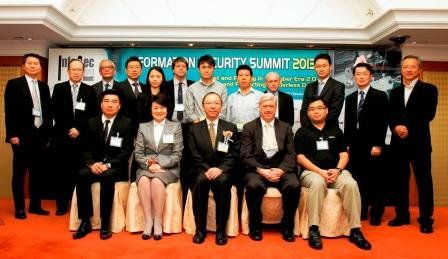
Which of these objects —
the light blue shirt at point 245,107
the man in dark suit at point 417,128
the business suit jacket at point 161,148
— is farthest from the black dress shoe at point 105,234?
the man in dark suit at point 417,128

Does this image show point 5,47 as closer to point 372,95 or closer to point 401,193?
point 372,95

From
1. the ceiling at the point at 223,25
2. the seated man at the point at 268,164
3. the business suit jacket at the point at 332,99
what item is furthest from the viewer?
the ceiling at the point at 223,25

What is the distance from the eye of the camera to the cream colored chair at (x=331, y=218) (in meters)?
3.29

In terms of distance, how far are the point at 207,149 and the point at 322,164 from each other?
1.10 meters

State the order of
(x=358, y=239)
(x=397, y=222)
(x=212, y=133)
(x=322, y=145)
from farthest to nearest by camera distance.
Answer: (x=397, y=222)
(x=212, y=133)
(x=322, y=145)
(x=358, y=239)

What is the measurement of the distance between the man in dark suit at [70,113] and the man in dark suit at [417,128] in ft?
10.4

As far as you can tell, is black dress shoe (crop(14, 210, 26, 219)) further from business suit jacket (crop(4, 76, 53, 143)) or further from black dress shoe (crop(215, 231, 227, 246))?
black dress shoe (crop(215, 231, 227, 246))

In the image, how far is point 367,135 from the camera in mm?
3697

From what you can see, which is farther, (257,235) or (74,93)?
(74,93)

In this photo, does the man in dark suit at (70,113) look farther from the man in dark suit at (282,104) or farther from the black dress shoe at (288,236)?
the black dress shoe at (288,236)

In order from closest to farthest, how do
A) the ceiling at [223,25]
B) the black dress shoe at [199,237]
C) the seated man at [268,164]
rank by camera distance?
the black dress shoe at [199,237] < the seated man at [268,164] < the ceiling at [223,25]

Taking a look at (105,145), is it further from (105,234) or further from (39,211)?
(39,211)

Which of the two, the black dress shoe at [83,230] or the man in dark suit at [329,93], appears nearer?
the black dress shoe at [83,230]

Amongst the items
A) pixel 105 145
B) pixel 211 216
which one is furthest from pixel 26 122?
pixel 211 216
